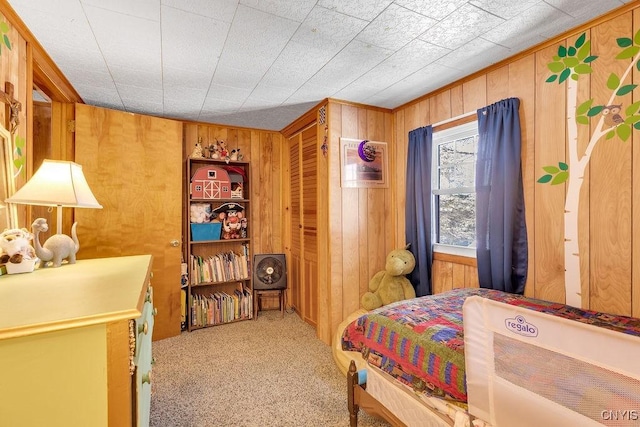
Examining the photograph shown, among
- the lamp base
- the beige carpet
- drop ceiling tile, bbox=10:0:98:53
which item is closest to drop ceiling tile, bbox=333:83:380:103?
drop ceiling tile, bbox=10:0:98:53

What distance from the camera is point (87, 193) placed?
5.29ft

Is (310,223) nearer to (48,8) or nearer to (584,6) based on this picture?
(48,8)

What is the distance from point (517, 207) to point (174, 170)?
3.04m

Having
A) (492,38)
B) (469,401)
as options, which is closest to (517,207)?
(492,38)

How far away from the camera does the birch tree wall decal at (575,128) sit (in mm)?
1617

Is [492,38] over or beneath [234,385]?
over

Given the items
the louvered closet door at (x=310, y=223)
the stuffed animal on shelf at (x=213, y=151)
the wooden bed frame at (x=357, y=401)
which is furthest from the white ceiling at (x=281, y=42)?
the wooden bed frame at (x=357, y=401)

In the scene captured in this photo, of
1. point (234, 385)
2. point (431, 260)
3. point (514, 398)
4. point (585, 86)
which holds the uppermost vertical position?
point (585, 86)

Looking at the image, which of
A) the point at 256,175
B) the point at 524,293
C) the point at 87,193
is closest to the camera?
the point at 87,193

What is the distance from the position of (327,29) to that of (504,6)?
0.92 metres

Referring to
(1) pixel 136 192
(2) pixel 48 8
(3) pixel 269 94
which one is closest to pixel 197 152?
(1) pixel 136 192

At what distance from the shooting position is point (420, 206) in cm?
267

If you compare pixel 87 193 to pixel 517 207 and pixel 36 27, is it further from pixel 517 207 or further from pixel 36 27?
pixel 517 207

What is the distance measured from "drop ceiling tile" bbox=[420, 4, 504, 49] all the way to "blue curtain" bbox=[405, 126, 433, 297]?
89 centimetres
